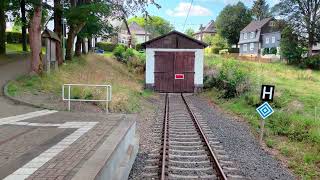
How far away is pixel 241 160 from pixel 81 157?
4674 millimetres

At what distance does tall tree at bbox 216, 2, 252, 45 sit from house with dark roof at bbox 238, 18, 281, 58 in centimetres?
552

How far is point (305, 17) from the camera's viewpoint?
66.7 metres

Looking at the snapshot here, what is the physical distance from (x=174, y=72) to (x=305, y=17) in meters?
43.3

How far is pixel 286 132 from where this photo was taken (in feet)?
45.1

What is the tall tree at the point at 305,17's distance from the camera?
65.6 meters

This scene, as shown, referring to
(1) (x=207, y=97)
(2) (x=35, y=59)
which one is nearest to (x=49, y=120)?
(2) (x=35, y=59)

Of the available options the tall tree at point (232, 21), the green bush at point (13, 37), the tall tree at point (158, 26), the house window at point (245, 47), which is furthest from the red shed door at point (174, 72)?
the tall tree at point (158, 26)

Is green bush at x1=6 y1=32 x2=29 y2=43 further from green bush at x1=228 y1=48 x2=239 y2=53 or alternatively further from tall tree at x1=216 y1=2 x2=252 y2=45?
tall tree at x1=216 y1=2 x2=252 y2=45

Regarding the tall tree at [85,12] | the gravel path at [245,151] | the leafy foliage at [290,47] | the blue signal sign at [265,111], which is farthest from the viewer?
the leafy foliage at [290,47]

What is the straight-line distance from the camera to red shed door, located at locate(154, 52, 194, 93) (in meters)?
30.5

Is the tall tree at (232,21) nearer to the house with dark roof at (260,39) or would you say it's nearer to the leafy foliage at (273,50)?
the house with dark roof at (260,39)

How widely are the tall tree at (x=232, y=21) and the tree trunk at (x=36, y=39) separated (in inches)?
3292

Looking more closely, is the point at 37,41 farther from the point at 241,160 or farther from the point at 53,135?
the point at 241,160

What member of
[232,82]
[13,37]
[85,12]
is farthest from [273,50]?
[85,12]
